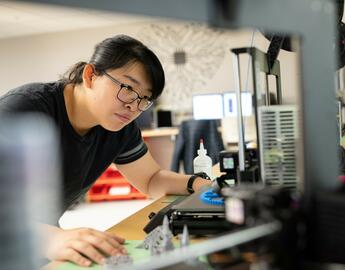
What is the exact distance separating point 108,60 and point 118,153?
0.47 metres

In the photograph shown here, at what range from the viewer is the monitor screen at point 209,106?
367 cm

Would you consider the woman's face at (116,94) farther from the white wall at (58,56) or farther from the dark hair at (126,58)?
the white wall at (58,56)

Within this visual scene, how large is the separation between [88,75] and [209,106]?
→ 2.60 meters

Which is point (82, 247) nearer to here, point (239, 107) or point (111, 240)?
point (111, 240)

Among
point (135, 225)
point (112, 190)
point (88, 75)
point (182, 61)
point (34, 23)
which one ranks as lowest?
point (112, 190)

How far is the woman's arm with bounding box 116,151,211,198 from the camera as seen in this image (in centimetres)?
153

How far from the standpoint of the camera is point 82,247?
0.85 metres

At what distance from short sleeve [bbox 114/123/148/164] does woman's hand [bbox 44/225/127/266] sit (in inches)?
29.4

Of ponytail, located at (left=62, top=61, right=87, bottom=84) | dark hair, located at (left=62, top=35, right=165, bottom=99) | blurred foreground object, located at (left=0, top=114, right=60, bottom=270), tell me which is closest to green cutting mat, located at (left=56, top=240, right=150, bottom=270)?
blurred foreground object, located at (left=0, top=114, right=60, bottom=270)

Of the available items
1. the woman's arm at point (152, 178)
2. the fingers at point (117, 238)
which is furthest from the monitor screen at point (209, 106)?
the fingers at point (117, 238)

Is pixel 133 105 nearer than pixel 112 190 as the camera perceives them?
Yes

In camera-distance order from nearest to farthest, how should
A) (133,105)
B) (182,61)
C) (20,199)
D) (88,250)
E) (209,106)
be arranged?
(20,199) → (88,250) → (133,105) → (209,106) → (182,61)

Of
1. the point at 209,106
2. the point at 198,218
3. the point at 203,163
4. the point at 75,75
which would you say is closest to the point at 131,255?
the point at 198,218

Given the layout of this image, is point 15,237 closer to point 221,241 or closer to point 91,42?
point 221,241
